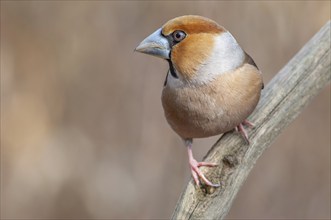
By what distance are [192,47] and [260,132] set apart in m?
0.54

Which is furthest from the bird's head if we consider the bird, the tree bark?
the tree bark

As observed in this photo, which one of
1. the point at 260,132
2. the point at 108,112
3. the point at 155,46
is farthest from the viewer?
the point at 108,112

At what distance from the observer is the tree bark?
2879 mm

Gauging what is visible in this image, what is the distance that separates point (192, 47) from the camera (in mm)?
2906

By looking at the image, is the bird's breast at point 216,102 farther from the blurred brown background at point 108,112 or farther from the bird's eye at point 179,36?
the blurred brown background at point 108,112

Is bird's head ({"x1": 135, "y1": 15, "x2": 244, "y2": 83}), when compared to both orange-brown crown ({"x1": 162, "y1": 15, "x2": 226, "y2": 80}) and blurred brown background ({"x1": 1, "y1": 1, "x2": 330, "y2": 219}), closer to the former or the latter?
orange-brown crown ({"x1": 162, "y1": 15, "x2": 226, "y2": 80})

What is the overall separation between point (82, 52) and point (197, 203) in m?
2.39

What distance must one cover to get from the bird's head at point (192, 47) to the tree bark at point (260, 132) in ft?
1.14

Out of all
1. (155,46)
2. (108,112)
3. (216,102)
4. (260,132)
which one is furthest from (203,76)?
(108,112)

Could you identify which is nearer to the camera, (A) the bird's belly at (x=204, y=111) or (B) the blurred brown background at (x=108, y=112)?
(A) the bird's belly at (x=204, y=111)

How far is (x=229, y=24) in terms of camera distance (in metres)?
4.86

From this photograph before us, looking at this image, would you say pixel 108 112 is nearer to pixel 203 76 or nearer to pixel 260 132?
pixel 260 132

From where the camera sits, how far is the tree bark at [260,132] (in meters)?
2.88

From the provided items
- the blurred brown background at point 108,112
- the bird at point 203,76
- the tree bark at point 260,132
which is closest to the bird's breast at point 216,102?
the bird at point 203,76
